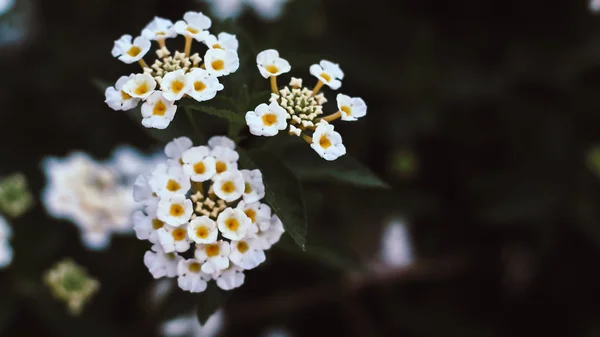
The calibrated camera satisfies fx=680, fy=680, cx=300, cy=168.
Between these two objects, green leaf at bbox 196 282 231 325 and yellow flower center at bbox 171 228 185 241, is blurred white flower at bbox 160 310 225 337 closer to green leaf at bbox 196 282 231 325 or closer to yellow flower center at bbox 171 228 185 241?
green leaf at bbox 196 282 231 325

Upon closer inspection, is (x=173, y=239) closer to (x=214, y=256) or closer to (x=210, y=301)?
(x=214, y=256)

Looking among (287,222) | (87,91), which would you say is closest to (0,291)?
(87,91)

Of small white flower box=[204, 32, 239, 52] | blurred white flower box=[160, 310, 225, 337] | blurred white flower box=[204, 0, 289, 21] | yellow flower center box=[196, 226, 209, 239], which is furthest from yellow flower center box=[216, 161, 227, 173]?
blurred white flower box=[204, 0, 289, 21]

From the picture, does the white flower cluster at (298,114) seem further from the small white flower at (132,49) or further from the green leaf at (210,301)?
the green leaf at (210,301)

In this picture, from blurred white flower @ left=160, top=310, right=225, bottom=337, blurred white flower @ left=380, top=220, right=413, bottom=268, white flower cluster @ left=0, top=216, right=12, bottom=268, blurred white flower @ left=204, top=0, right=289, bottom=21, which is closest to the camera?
white flower cluster @ left=0, top=216, right=12, bottom=268

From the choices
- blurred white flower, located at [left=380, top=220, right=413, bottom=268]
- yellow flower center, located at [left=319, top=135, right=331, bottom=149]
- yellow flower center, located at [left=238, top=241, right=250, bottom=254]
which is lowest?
blurred white flower, located at [left=380, top=220, right=413, bottom=268]

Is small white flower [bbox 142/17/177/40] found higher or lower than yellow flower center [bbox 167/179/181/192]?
higher
